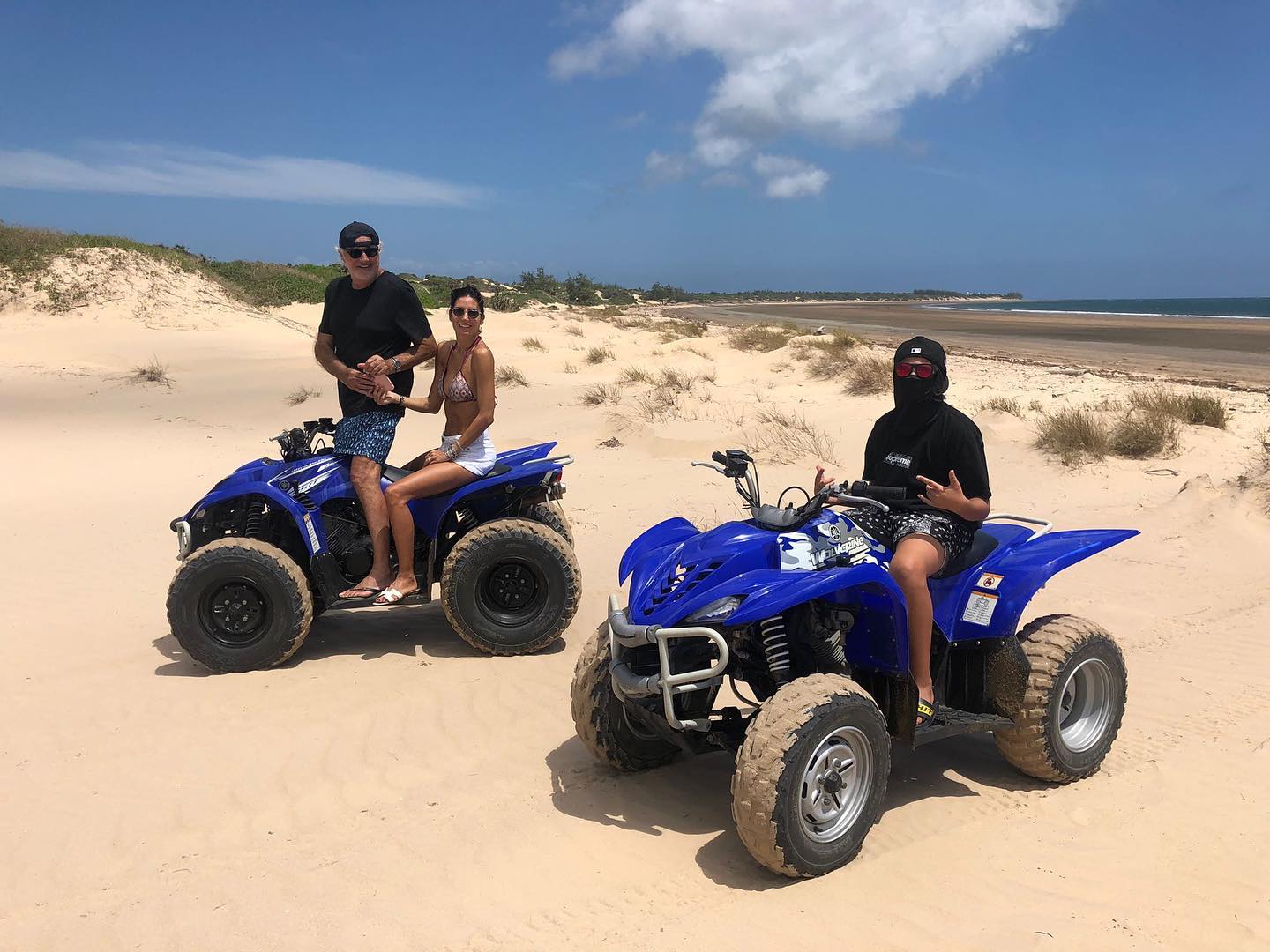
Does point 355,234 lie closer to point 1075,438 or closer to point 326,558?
point 326,558

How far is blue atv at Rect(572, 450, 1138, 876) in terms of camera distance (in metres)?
3.43

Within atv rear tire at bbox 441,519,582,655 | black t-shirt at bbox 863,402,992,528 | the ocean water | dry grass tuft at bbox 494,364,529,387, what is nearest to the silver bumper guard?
black t-shirt at bbox 863,402,992,528

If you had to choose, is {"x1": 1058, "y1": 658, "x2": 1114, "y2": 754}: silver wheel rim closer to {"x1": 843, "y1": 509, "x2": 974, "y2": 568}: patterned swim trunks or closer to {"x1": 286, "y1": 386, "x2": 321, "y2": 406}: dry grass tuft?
{"x1": 843, "y1": 509, "x2": 974, "y2": 568}: patterned swim trunks

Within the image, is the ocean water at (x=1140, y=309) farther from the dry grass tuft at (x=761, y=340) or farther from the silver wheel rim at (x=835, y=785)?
the silver wheel rim at (x=835, y=785)

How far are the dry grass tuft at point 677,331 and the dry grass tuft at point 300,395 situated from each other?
41.7 feet

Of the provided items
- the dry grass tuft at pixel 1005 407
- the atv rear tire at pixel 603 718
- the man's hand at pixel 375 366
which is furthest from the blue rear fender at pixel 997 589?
the dry grass tuft at pixel 1005 407

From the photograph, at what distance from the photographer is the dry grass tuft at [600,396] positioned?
1571 centimetres

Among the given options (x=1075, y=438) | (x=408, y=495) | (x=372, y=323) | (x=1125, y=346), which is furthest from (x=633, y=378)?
(x=1125, y=346)

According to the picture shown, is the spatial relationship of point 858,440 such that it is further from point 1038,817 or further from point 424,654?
point 1038,817

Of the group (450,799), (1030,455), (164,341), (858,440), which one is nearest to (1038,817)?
(450,799)

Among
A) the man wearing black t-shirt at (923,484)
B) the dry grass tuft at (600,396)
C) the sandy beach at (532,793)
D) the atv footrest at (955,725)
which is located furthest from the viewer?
the dry grass tuft at (600,396)

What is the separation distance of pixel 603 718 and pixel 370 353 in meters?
2.92

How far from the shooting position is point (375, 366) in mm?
5719

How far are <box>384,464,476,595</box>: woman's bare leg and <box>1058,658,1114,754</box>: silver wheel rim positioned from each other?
11.5ft
